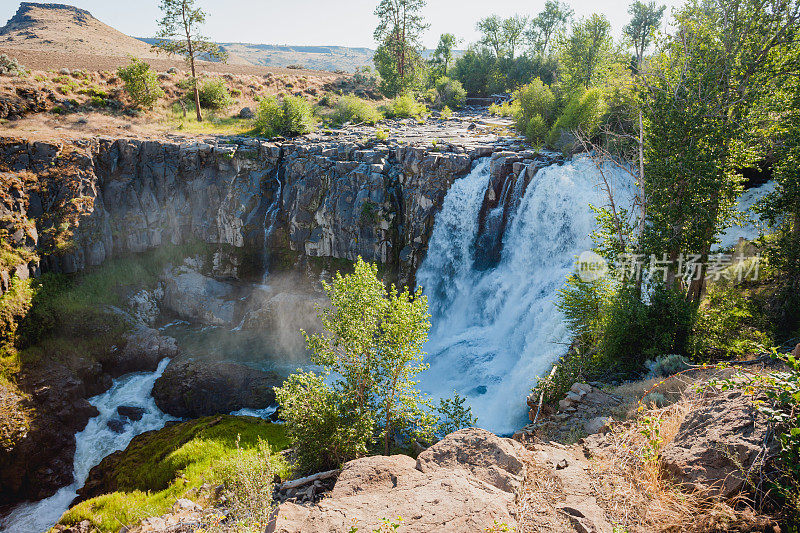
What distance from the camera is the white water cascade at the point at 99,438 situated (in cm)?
1784

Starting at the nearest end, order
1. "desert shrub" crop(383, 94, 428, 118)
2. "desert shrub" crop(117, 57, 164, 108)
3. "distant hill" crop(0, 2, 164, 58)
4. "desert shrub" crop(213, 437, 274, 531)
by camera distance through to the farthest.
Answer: "desert shrub" crop(213, 437, 274, 531), "desert shrub" crop(117, 57, 164, 108), "desert shrub" crop(383, 94, 428, 118), "distant hill" crop(0, 2, 164, 58)

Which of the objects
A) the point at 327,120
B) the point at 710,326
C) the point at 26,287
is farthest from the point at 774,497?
the point at 327,120

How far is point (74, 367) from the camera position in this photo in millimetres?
23859

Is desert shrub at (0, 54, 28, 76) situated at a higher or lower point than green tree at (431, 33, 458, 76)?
lower

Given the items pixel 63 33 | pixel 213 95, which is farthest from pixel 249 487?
pixel 63 33

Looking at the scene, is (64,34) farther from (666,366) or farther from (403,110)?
(666,366)

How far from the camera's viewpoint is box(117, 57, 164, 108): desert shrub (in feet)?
116

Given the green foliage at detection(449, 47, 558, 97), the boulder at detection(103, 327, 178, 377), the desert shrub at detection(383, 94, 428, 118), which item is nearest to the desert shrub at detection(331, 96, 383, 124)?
the desert shrub at detection(383, 94, 428, 118)

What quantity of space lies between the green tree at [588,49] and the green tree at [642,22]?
22.9 metres

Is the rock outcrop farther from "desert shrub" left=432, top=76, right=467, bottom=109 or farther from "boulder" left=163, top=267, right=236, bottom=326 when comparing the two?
"desert shrub" left=432, top=76, right=467, bottom=109

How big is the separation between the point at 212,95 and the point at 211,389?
29.5m

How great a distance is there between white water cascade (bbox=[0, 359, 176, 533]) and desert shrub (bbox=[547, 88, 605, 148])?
94.8ft

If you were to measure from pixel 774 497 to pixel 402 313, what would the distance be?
344 inches

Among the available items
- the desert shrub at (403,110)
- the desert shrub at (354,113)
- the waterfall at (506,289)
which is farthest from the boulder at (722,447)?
the desert shrub at (403,110)
